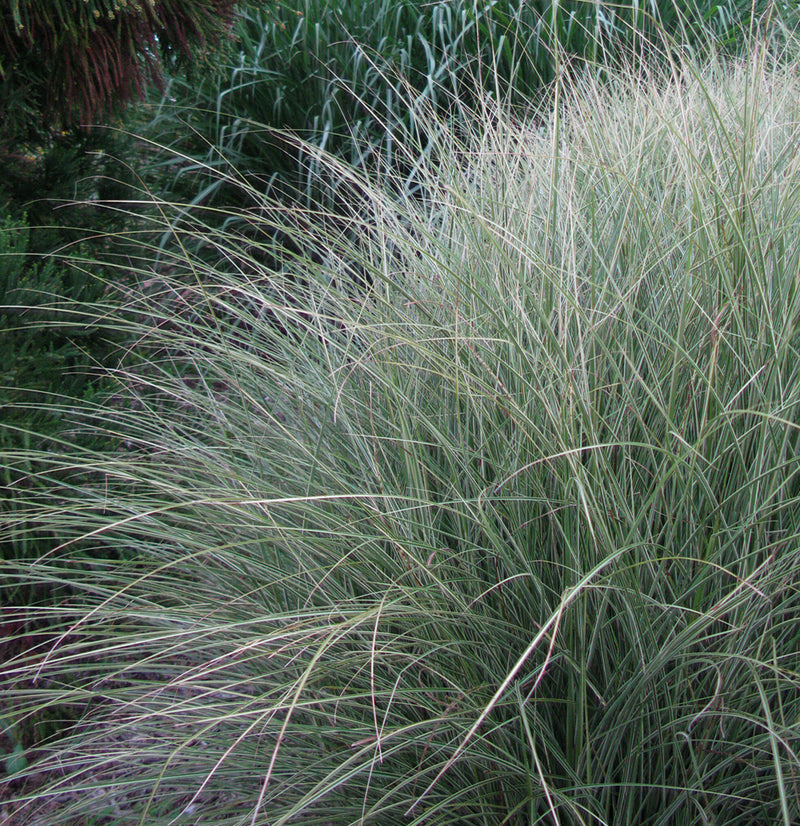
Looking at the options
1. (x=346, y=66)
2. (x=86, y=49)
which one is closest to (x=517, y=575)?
(x=86, y=49)

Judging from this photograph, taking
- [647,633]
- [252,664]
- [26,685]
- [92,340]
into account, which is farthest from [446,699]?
[92,340]

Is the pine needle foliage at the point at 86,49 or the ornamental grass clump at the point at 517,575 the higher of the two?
the pine needle foliage at the point at 86,49

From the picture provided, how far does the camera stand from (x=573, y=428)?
52.6 inches

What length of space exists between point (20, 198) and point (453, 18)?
9.40 feet

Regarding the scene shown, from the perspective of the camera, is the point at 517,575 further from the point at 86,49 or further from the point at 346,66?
the point at 346,66

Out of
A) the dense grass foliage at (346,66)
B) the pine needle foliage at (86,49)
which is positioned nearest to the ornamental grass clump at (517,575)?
the pine needle foliage at (86,49)

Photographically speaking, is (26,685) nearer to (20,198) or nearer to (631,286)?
(20,198)

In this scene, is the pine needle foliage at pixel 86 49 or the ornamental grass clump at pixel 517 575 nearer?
the ornamental grass clump at pixel 517 575

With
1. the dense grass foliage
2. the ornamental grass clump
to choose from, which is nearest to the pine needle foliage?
the ornamental grass clump

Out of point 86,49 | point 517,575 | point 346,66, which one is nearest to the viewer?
point 517,575

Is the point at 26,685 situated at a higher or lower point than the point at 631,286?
lower

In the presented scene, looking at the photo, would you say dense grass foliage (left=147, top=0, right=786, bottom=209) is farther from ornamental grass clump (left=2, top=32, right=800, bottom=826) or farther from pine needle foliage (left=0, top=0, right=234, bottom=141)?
ornamental grass clump (left=2, top=32, right=800, bottom=826)

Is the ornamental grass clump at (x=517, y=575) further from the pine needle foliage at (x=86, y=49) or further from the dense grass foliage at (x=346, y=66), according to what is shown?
the dense grass foliage at (x=346, y=66)

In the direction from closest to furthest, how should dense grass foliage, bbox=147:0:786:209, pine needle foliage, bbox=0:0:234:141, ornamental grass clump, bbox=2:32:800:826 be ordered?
ornamental grass clump, bbox=2:32:800:826 < pine needle foliage, bbox=0:0:234:141 < dense grass foliage, bbox=147:0:786:209
